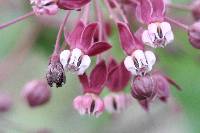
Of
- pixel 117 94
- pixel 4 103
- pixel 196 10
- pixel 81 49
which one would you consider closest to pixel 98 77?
pixel 81 49

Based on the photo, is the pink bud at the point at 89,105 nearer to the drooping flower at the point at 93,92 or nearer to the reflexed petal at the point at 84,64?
the drooping flower at the point at 93,92

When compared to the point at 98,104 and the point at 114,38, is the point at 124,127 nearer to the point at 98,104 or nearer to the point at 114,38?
the point at 114,38

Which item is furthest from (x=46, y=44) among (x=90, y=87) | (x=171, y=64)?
(x=90, y=87)

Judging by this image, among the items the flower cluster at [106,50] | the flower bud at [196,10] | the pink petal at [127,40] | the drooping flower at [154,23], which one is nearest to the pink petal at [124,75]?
the flower cluster at [106,50]

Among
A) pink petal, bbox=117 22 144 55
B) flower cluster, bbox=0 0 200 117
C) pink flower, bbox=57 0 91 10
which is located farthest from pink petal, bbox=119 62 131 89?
pink flower, bbox=57 0 91 10

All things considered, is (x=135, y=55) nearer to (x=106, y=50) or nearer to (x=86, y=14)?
(x=106, y=50)

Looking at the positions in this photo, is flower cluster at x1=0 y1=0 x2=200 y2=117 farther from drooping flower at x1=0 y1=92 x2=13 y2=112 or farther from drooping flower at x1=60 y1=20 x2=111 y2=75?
drooping flower at x1=0 y1=92 x2=13 y2=112
